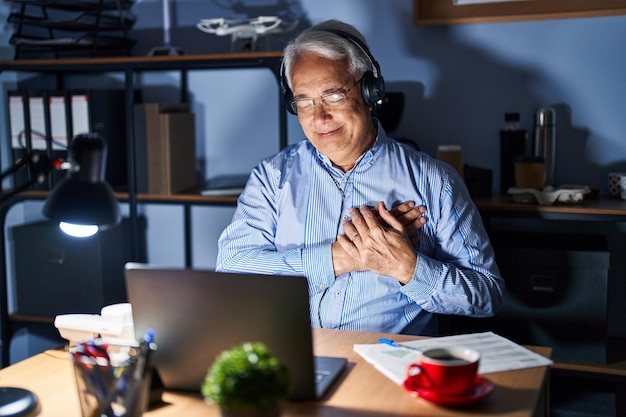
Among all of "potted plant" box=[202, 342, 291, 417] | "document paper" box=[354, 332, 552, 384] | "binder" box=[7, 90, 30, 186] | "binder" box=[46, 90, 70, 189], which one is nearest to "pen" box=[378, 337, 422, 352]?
"document paper" box=[354, 332, 552, 384]

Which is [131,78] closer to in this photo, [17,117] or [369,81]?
[17,117]

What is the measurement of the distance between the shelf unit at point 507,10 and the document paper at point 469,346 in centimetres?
138

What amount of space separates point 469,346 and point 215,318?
528 mm

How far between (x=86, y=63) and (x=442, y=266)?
1.58m

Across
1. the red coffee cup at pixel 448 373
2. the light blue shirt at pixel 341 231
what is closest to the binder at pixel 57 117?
the light blue shirt at pixel 341 231

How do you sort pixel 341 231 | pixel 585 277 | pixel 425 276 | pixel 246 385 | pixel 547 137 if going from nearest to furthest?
pixel 246 385 < pixel 425 276 < pixel 341 231 < pixel 585 277 < pixel 547 137

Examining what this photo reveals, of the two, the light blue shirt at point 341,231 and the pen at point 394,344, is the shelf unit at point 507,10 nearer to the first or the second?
the light blue shirt at point 341,231

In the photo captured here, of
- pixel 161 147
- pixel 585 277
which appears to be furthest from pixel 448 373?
pixel 161 147

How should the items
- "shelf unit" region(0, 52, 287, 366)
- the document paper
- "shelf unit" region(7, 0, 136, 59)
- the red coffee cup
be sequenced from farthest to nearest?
"shelf unit" region(7, 0, 136, 59) < "shelf unit" region(0, 52, 287, 366) < the document paper < the red coffee cup

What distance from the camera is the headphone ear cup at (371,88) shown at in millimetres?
1996

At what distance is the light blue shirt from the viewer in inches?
73.5

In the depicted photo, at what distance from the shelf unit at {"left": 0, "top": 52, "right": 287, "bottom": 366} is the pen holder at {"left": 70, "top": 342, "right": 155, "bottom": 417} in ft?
5.01

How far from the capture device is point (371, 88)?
200 cm

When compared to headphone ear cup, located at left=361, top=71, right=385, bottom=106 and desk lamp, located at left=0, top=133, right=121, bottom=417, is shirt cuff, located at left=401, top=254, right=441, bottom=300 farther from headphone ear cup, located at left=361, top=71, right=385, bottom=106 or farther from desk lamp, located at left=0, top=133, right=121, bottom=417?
desk lamp, located at left=0, top=133, right=121, bottom=417
